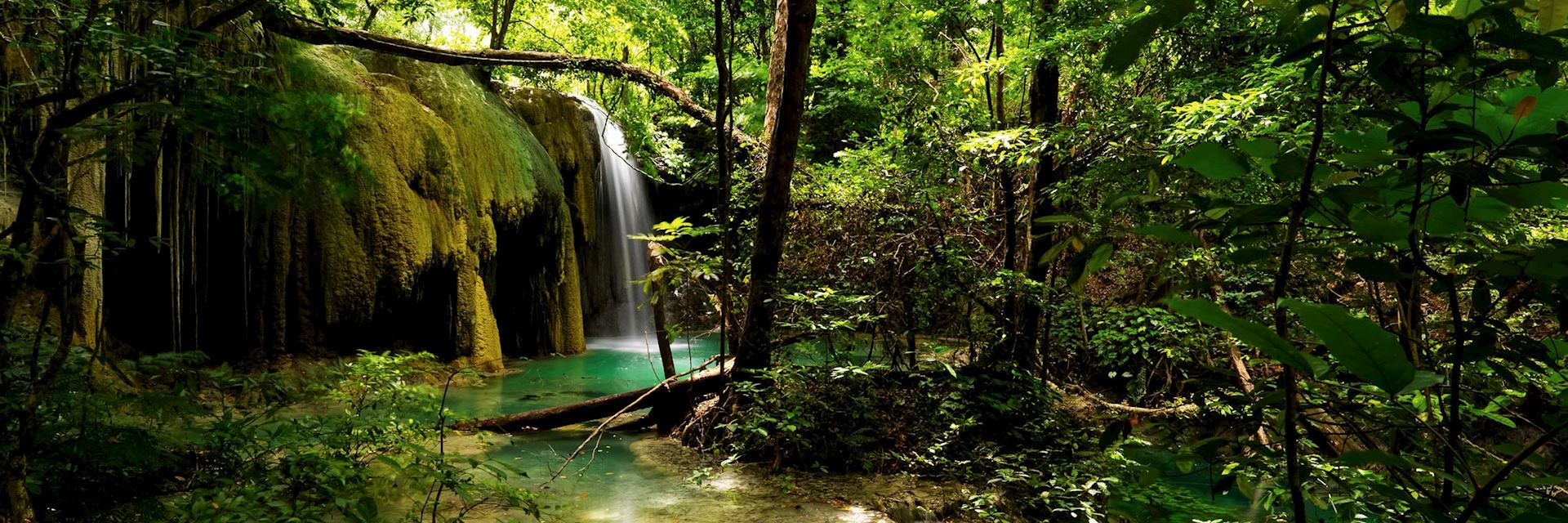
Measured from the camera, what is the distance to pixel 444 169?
8.94m

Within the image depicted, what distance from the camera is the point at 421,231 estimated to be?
27.8ft

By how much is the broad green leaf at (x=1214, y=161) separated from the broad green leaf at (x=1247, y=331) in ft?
0.78

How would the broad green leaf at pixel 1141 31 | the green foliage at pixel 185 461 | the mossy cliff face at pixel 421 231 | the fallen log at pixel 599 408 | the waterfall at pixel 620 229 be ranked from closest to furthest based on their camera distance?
the broad green leaf at pixel 1141 31
the green foliage at pixel 185 461
the fallen log at pixel 599 408
the mossy cliff face at pixel 421 231
the waterfall at pixel 620 229

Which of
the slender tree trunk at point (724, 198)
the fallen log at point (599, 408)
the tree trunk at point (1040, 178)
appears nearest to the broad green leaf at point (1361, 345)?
the tree trunk at point (1040, 178)

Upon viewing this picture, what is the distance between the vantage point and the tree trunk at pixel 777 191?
15.8ft

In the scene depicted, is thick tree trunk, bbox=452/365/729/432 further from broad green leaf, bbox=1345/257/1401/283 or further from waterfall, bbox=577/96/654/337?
waterfall, bbox=577/96/654/337

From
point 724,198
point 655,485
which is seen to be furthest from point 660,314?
point 655,485

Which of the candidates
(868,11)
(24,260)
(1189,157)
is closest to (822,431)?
(24,260)

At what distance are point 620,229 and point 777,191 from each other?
8911 mm

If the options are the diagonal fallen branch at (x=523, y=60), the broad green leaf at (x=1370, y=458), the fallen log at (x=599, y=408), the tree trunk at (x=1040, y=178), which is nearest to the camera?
the broad green leaf at (x=1370, y=458)

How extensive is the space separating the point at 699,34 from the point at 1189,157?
14.3m

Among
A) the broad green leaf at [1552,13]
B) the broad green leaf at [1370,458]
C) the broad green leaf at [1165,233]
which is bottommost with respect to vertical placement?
the broad green leaf at [1370,458]

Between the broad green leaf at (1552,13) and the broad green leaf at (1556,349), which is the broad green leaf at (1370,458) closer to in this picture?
the broad green leaf at (1556,349)

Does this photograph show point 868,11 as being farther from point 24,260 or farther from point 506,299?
point 24,260
